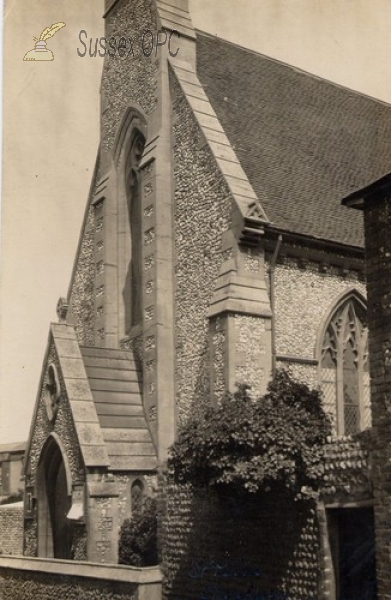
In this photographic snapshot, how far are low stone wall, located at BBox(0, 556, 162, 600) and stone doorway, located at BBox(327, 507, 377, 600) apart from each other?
4.73m

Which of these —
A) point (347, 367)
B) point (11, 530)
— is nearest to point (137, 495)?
point (347, 367)

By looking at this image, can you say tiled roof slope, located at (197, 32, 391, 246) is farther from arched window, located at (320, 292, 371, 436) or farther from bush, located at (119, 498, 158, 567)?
bush, located at (119, 498, 158, 567)

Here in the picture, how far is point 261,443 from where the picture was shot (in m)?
13.9

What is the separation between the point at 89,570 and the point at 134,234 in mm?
10273

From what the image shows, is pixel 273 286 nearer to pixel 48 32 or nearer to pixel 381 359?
pixel 381 359

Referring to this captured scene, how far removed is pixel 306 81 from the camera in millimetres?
27547

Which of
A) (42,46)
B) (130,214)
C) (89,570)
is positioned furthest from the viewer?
(130,214)

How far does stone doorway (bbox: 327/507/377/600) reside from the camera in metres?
12.7

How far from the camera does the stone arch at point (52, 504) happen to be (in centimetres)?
2070

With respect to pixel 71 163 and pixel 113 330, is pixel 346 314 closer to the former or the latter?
pixel 113 330

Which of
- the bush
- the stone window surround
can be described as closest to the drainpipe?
the stone window surround

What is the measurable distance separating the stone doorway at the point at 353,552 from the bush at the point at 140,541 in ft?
20.8

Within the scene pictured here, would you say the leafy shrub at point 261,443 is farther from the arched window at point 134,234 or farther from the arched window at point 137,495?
the arched window at point 134,234

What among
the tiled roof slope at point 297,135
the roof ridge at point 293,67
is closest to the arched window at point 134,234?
the tiled roof slope at point 297,135
